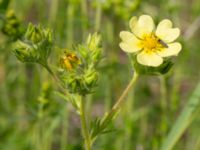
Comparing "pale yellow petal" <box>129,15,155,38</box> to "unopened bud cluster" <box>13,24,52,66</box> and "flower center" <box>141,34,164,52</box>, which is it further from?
"unopened bud cluster" <box>13,24,52,66</box>

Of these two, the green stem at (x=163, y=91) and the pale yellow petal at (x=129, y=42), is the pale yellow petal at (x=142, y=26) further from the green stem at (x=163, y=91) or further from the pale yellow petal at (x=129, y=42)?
the green stem at (x=163, y=91)

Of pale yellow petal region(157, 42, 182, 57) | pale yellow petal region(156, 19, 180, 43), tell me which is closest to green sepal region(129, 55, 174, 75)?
pale yellow petal region(157, 42, 182, 57)

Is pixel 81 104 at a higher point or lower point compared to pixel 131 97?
higher

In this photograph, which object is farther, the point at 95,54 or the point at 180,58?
the point at 180,58

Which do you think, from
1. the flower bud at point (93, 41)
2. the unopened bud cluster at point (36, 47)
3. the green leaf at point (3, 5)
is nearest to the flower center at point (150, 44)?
the flower bud at point (93, 41)

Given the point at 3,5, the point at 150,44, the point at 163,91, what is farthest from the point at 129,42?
the point at 163,91

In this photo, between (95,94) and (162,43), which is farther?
(95,94)

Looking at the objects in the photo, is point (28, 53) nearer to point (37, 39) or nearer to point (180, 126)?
point (37, 39)

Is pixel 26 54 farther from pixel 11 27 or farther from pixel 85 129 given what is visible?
pixel 11 27

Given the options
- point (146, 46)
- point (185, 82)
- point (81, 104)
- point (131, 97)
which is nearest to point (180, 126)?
point (146, 46)
